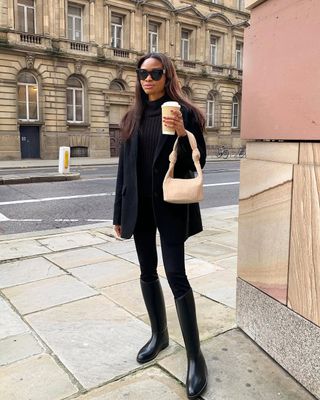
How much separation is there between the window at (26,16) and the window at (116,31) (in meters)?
5.38

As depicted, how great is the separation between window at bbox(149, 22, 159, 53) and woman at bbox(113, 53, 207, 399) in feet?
94.5

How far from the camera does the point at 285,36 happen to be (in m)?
2.46

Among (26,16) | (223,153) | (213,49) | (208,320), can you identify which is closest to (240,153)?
(223,153)

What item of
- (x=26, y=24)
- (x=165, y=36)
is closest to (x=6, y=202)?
(x=26, y=24)

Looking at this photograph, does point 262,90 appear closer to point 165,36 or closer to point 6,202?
point 6,202

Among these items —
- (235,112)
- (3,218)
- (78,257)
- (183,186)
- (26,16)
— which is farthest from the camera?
(235,112)

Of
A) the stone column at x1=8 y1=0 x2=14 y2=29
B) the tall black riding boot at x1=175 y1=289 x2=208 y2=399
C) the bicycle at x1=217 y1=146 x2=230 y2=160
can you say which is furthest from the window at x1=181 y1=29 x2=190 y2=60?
the tall black riding boot at x1=175 y1=289 x2=208 y2=399

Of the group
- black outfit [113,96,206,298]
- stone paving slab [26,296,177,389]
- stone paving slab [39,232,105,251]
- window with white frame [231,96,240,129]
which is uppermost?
window with white frame [231,96,240,129]

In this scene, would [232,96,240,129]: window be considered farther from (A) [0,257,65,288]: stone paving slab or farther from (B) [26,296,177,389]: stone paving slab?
(B) [26,296,177,389]: stone paving slab

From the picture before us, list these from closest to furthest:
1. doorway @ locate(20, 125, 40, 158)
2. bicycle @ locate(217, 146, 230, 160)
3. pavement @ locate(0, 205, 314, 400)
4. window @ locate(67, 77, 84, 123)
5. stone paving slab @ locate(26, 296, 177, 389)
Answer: pavement @ locate(0, 205, 314, 400), stone paving slab @ locate(26, 296, 177, 389), doorway @ locate(20, 125, 40, 158), window @ locate(67, 77, 84, 123), bicycle @ locate(217, 146, 230, 160)

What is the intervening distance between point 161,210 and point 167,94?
27.6 inches

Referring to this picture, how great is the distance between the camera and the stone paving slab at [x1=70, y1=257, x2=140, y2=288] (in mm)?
4168

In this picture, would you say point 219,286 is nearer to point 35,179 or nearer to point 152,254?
point 152,254

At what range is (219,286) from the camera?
4004 mm
